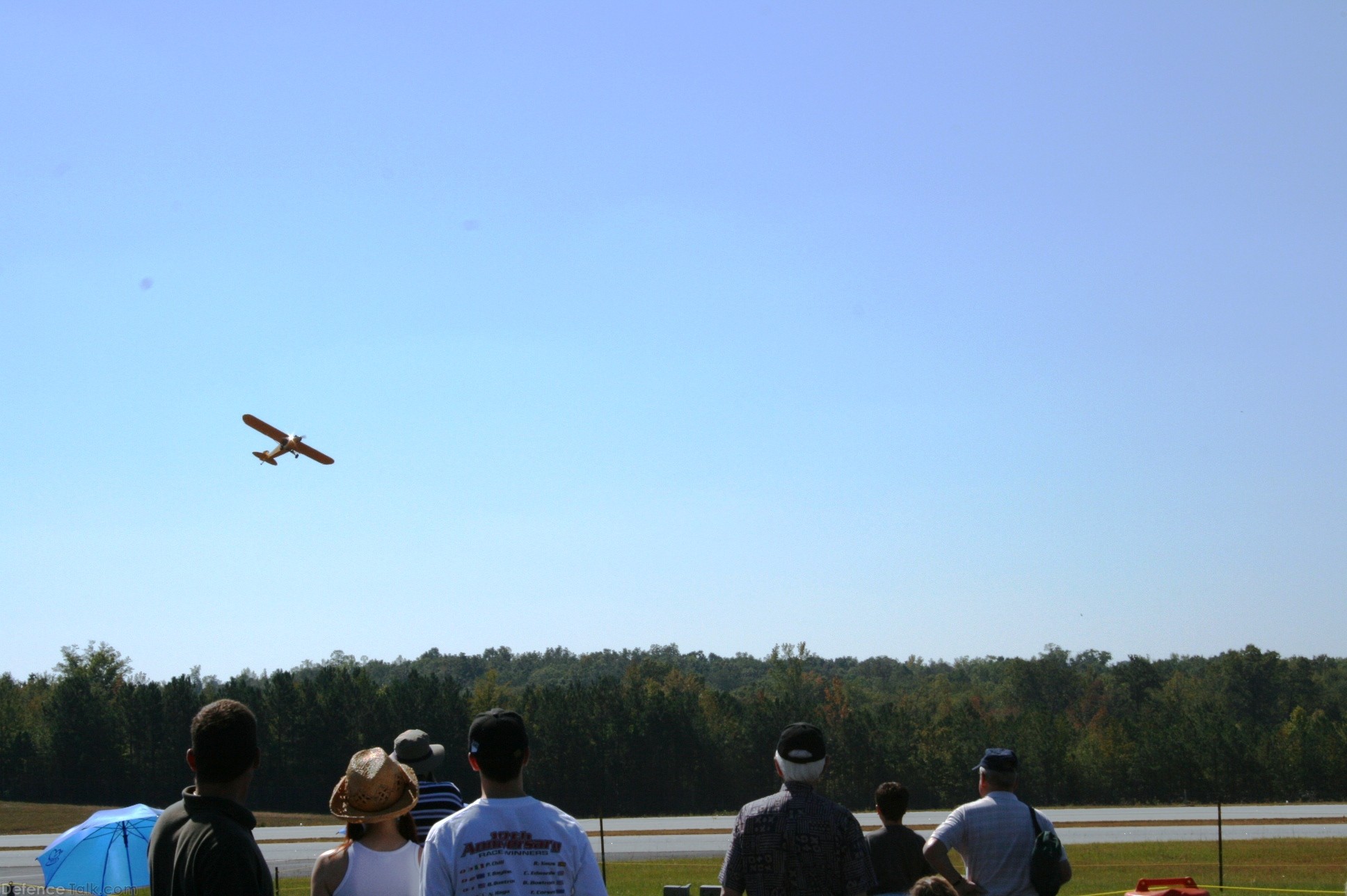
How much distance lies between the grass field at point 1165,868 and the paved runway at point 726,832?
6.42ft

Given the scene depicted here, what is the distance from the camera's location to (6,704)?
293ft

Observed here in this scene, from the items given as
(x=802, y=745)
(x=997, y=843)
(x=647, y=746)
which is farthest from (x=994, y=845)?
(x=647, y=746)

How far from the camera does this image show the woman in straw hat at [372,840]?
4750 millimetres

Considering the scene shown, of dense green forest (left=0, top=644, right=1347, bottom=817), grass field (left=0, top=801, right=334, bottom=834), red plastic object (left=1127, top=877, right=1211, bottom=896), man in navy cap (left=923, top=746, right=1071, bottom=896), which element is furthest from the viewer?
dense green forest (left=0, top=644, right=1347, bottom=817)

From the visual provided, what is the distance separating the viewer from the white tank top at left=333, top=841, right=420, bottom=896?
4.75m

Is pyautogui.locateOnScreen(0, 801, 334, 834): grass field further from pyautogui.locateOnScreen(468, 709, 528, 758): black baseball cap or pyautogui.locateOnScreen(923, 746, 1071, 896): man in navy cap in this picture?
pyautogui.locateOnScreen(468, 709, 528, 758): black baseball cap

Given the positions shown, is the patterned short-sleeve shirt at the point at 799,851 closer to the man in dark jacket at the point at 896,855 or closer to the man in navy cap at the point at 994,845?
the man in navy cap at the point at 994,845

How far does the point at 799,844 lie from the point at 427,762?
1.95 meters

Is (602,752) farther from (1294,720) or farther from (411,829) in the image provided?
(411,829)

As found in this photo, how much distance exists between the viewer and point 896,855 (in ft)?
24.2

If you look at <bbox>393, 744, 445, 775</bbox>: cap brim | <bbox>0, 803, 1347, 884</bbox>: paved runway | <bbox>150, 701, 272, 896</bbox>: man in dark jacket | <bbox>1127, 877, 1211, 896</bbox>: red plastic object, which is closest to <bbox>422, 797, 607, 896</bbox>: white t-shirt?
<bbox>150, 701, 272, 896</bbox>: man in dark jacket

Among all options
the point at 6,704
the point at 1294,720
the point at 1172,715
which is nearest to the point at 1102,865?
the point at 1294,720

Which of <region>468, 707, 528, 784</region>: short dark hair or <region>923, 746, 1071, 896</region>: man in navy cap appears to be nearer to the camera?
<region>468, 707, 528, 784</region>: short dark hair

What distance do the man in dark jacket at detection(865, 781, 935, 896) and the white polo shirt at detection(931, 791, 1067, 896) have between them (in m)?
0.48
